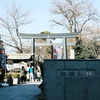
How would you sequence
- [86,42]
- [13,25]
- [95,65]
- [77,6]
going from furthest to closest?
[77,6]
[86,42]
[13,25]
[95,65]

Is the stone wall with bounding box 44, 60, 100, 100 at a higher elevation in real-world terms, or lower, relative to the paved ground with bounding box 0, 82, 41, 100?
higher

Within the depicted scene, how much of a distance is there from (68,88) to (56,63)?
2.92 ft

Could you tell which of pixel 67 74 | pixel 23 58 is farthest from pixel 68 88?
pixel 23 58

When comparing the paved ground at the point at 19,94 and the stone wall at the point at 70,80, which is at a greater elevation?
the stone wall at the point at 70,80

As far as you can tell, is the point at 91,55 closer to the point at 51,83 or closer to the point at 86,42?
the point at 86,42

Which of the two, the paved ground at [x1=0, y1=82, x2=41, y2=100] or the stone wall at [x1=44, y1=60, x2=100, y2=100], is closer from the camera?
the stone wall at [x1=44, y1=60, x2=100, y2=100]

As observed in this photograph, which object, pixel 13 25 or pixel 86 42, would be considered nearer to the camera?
pixel 13 25

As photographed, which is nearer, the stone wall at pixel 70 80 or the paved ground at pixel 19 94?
the stone wall at pixel 70 80

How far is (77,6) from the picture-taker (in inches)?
1405

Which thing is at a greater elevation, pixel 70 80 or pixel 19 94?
pixel 70 80

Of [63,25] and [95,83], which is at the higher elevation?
[63,25]

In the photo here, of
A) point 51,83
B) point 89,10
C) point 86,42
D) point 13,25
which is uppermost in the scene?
point 89,10

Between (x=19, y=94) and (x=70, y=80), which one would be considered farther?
(x=19, y=94)

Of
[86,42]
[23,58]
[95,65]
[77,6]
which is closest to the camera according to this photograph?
[95,65]
